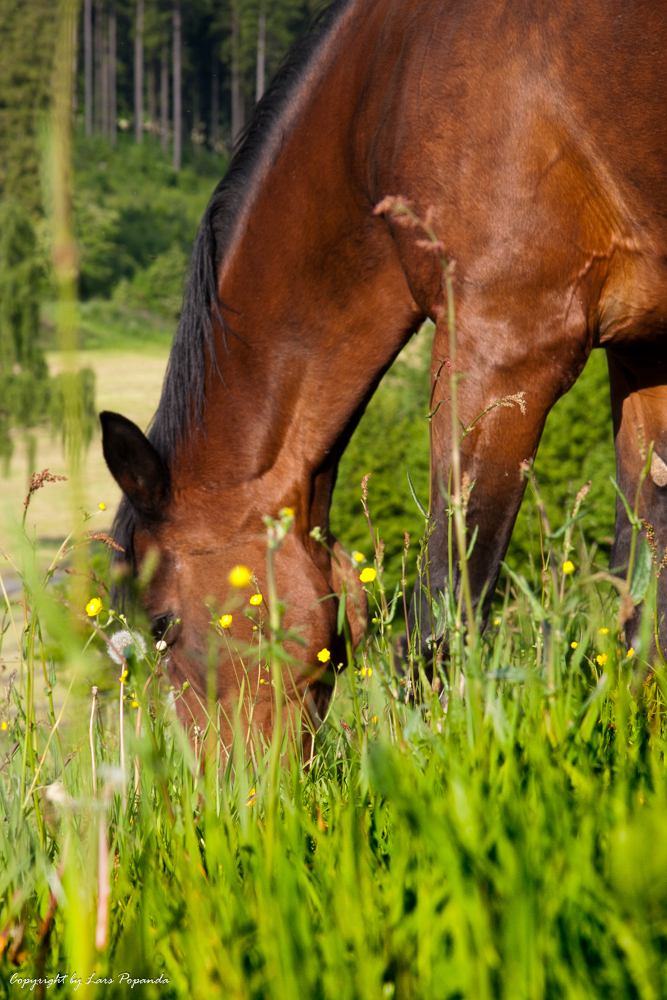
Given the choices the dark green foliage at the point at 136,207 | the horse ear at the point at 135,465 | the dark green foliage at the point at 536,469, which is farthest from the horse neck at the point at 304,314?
the dark green foliage at the point at 136,207

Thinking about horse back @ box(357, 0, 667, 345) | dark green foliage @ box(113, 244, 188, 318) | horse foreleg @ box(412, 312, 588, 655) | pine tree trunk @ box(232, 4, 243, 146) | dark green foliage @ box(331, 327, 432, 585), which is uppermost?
pine tree trunk @ box(232, 4, 243, 146)

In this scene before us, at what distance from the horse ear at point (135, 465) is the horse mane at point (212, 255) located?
13 cm

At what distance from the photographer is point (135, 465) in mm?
3055

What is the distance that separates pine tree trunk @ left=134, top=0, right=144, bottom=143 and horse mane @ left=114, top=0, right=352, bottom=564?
55.9 m

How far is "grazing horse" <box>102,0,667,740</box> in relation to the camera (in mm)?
2197

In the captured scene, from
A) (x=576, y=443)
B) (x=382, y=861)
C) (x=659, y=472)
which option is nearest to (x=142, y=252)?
(x=576, y=443)

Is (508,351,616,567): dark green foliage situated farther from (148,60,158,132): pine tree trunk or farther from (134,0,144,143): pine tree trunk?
(148,60,158,132): pine tree trunk

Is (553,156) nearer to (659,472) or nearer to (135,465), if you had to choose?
(659,472)

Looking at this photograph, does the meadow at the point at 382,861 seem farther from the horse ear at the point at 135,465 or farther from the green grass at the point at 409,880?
the horse ear at the point at 135,465

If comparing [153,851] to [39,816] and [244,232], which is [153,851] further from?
[244,232]

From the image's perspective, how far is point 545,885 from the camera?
0.91 meters

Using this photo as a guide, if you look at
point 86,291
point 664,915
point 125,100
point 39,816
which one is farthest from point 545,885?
point 125,100

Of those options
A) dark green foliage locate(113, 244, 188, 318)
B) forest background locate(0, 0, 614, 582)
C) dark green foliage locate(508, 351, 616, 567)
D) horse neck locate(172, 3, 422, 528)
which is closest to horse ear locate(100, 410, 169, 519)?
horse neck locate(172, 3, 422, 528)

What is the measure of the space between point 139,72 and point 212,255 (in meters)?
56.6
